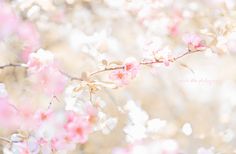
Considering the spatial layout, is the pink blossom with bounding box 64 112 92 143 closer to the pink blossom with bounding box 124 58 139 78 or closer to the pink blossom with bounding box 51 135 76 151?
the pink blossom with bounding box 51 135 76 151

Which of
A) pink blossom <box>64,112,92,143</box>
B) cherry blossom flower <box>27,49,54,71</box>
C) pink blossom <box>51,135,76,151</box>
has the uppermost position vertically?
cherry blossom flower <box>27,49,54,71</box>

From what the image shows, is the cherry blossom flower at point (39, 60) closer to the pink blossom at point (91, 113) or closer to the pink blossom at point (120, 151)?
the pink blossom at point (91, 113)

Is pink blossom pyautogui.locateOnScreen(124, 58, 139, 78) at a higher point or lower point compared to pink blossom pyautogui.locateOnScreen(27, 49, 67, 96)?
higher

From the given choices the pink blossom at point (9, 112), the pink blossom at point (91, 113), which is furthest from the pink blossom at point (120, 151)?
the pink blossom at point (9, 112)

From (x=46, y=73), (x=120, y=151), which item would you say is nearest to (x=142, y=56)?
(x=120, y=151)

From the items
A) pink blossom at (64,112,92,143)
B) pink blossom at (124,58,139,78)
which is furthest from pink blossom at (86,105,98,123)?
pink blossom at (124,58,139,78)

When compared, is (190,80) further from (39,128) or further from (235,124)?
(39,128)
